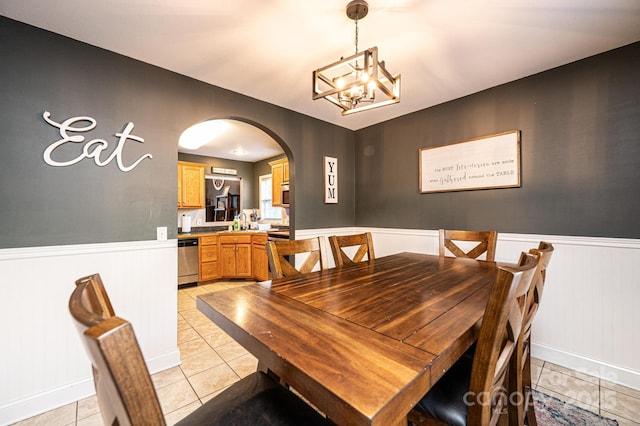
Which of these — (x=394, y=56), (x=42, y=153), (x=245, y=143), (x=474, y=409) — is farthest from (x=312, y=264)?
(x=245, y=143)

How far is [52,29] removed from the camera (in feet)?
5.82

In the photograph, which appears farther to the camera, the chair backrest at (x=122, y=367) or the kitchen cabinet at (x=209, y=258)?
the kitchen cabinet at (x=209, y=258)

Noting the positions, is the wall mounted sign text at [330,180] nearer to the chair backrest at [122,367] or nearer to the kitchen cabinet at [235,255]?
the kitchen cabinet at [235,255]

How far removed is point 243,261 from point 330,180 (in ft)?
7.46

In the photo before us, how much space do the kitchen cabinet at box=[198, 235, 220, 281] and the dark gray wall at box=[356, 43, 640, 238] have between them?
3.28 metres

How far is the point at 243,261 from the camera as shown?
15.5 ft

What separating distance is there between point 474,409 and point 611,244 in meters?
2.07

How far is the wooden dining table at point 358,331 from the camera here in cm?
61

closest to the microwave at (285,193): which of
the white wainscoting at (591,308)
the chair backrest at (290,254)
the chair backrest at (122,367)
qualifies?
the chair backrest at (290,254)

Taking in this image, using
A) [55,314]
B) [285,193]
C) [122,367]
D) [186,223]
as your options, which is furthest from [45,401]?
[285,193]

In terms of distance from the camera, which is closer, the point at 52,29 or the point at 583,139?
the point at 52,29

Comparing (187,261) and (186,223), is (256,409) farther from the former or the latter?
(186,223)

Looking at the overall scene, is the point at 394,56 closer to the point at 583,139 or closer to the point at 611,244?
the point at 583,139

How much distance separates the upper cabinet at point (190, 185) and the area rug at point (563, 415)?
5172 mm
